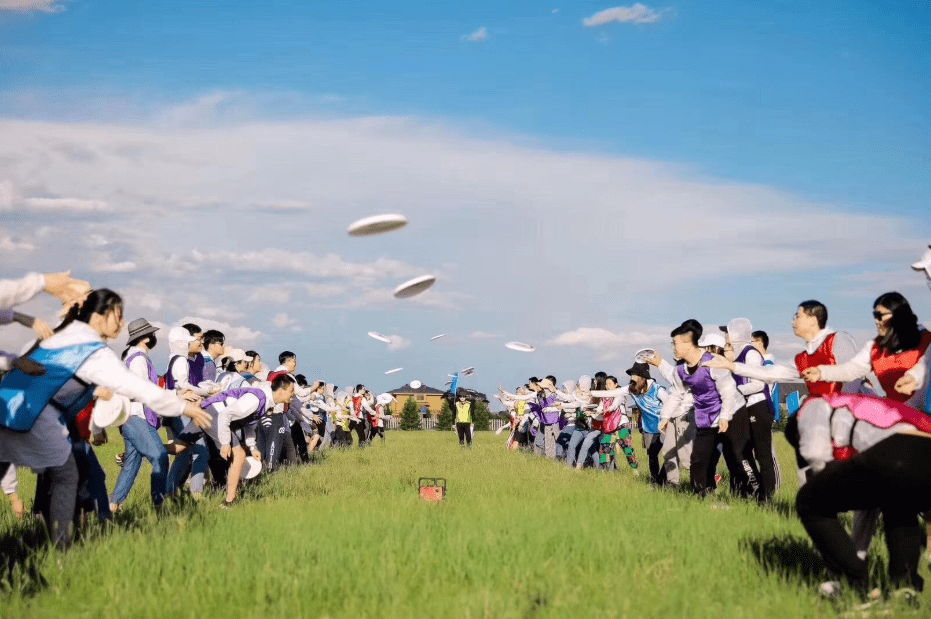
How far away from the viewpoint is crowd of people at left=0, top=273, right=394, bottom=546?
5859 mm

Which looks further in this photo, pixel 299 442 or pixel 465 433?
pixel 465 433

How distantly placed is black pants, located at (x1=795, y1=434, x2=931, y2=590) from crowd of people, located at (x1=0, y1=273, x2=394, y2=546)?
12.6ft

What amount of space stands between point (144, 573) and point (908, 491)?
191 inches

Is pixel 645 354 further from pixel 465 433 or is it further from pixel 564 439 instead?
pixel 465 433

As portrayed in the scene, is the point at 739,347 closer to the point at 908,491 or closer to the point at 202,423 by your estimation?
the point at 908,491

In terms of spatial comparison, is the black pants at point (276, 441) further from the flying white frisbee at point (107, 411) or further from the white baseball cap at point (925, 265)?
the white baseball cap at point (925, 265)

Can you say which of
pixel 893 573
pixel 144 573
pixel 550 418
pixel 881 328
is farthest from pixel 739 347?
pixel 550 418

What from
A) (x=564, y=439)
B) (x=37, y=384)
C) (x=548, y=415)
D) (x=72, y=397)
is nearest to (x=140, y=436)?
(x=72, y=397)

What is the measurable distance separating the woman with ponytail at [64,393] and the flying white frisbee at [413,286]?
3121 millimetres

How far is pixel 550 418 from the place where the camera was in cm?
2081

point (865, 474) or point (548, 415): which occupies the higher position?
point (548, 415)

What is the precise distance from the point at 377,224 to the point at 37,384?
10.8 feet

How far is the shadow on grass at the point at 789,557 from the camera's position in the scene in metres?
6.14

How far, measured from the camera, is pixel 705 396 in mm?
10367
